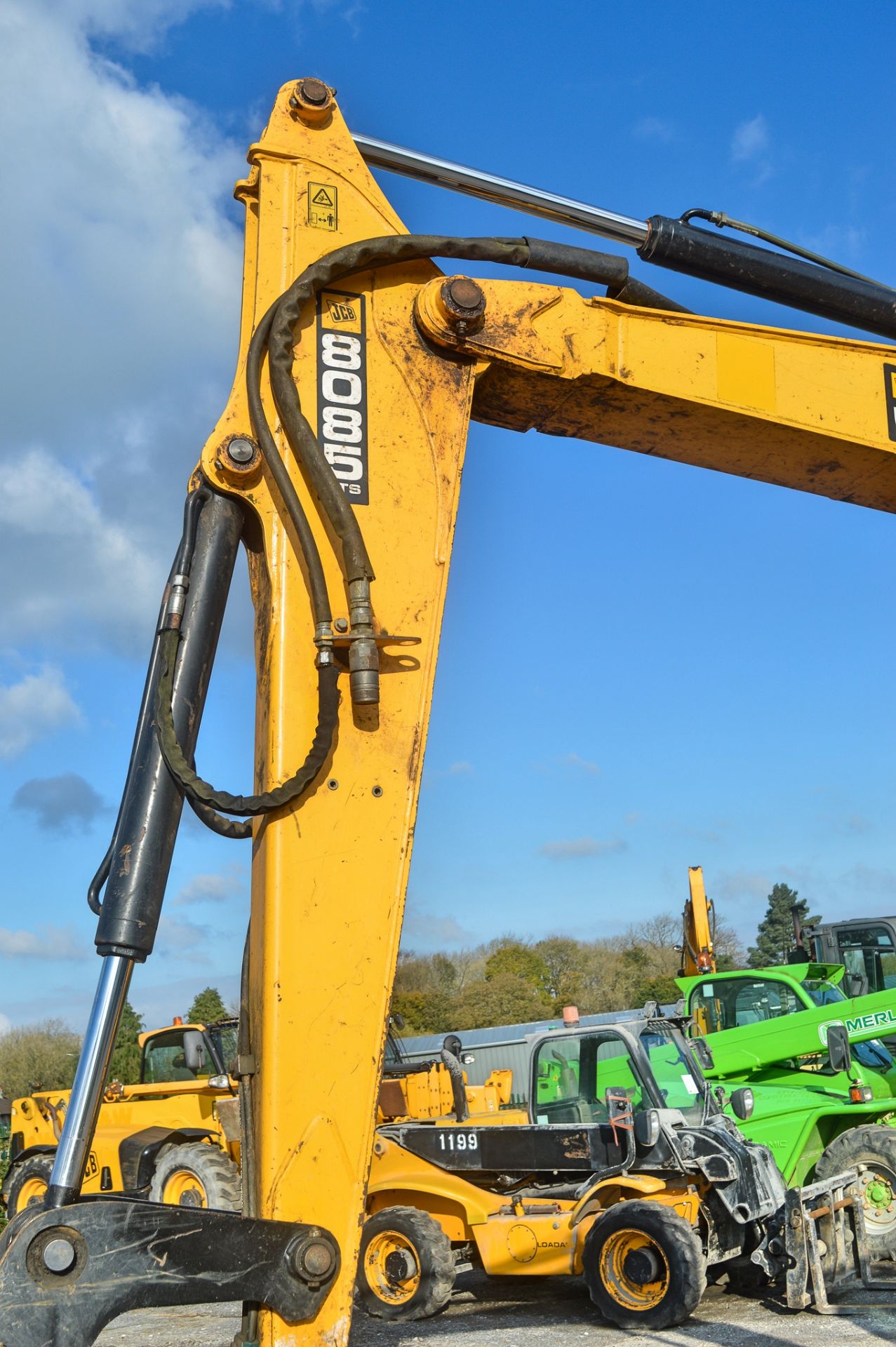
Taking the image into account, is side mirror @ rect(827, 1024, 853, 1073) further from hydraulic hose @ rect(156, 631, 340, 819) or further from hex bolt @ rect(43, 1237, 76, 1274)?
hex bolt @ rect(43, 1237, 76, 1274)

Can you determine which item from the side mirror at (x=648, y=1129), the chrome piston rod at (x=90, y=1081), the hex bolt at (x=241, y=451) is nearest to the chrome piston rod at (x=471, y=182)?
the hex bolt at (x=241, y=451)

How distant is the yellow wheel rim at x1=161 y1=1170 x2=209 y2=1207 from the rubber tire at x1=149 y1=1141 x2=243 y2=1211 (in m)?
0.03

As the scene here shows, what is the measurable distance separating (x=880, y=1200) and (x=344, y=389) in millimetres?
8096

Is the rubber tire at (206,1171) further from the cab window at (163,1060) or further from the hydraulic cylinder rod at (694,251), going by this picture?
the hydraulic cylinder rod at (694,251)

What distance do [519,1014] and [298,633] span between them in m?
39.1

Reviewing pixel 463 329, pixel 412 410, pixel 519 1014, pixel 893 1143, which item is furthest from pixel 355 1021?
pixel 519 1014

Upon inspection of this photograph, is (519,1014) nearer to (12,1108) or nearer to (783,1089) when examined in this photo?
(12,1108)

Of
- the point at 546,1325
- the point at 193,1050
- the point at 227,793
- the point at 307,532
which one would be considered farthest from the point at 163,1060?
the point at 307,532

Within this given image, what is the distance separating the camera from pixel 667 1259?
789 centimetres

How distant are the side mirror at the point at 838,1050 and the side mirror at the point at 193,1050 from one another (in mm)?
5504

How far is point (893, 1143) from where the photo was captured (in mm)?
9477

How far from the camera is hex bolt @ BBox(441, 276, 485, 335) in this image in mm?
4012

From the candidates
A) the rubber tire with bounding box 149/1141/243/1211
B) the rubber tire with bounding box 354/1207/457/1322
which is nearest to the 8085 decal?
the rubber tire with bounding box 354/1207/457/1322

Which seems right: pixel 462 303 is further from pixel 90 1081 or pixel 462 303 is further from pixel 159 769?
pixel 90 1081
